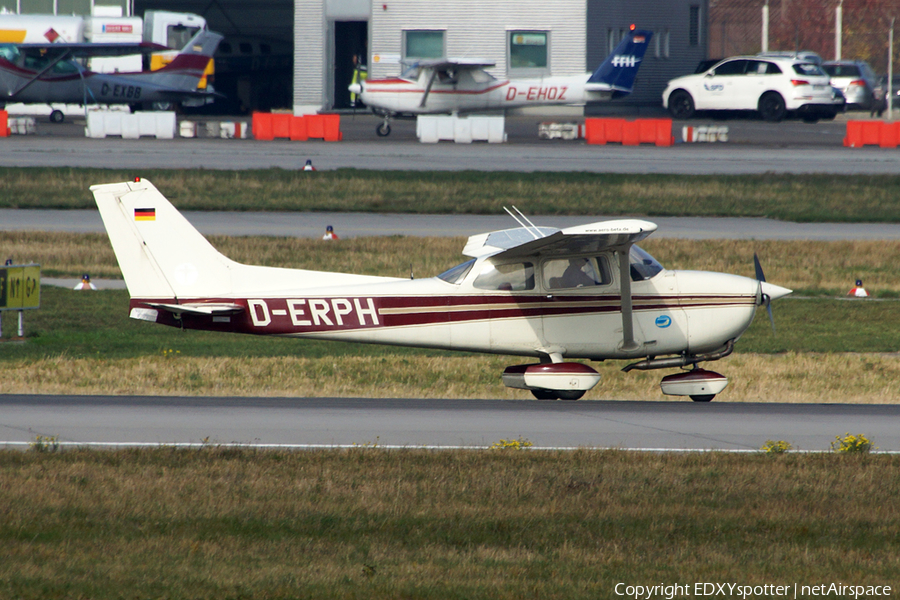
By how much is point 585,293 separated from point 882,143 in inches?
1370

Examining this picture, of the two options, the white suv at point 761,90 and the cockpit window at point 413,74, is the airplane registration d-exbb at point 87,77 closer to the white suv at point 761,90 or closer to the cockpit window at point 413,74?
the cockpit window at point 413,74

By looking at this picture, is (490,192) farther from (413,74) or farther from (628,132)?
(413,74)

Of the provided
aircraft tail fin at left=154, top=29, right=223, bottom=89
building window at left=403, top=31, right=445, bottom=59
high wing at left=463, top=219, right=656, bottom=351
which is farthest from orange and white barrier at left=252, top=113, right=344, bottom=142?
high wing at left=463, top=219, right=656, bottom=351

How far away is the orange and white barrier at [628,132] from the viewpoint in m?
45.0

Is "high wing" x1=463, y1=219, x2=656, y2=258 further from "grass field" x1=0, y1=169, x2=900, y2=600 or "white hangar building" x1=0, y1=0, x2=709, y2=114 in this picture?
"white hangar building" x1=0, y1=0, x2=709, y2=114

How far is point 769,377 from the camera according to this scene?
1617 cm

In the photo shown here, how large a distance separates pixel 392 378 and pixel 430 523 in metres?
8.16

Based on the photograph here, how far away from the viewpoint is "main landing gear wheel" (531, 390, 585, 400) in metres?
13.8

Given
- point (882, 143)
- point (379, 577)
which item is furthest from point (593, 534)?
point (882, 143)

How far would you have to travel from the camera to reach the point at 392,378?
1617 centimetres

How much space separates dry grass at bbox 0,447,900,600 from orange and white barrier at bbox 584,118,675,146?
36.1 metres

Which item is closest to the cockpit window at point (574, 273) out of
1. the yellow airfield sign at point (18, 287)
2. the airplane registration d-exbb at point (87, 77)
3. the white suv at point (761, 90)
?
the yellow airfield sign at point (18, 287)

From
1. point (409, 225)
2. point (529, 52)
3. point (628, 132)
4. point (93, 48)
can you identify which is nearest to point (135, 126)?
point (93, 48)

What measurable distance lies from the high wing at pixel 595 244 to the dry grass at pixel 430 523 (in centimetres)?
311
